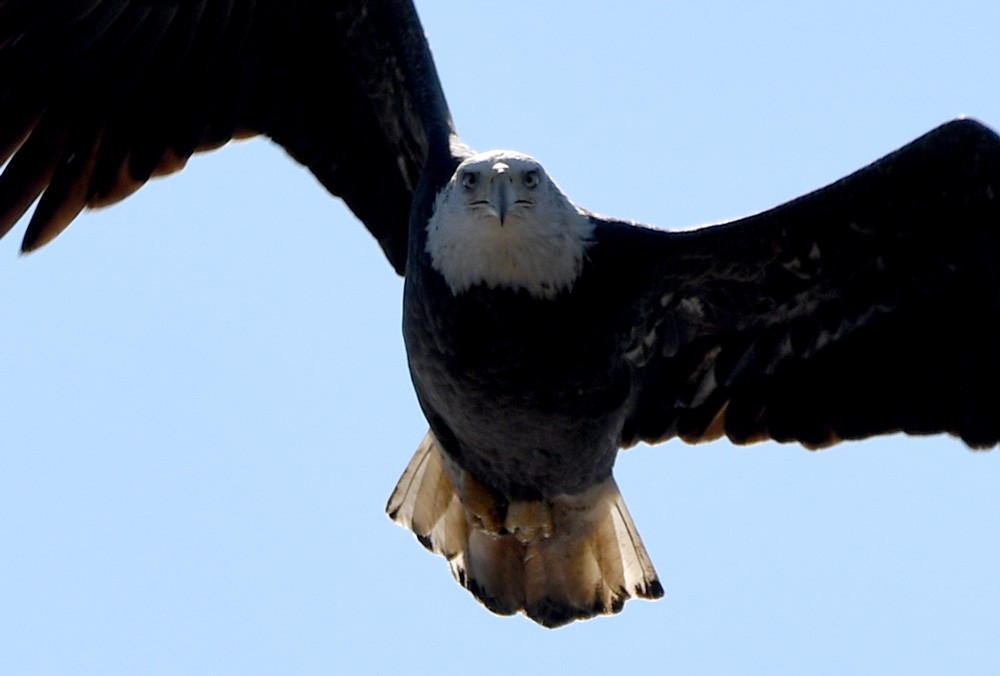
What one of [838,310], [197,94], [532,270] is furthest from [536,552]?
[197,94]

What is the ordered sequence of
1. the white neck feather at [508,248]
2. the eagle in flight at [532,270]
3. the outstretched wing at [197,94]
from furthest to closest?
the outstretched wing at [197,94] < the eagle in flight at [532,270] < the white neck feather at [508,248]

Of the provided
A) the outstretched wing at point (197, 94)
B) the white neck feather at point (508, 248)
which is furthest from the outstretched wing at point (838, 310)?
the outstretched wing at point (197, 94)

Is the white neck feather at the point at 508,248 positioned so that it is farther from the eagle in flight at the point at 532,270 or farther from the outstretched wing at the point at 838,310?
the outstretched wing at the point at 838,310

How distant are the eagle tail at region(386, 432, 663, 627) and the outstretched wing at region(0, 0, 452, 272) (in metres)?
1.30

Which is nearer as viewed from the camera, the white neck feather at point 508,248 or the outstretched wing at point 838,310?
the white neck feather at point 508,248

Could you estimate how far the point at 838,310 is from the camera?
33.4 ft

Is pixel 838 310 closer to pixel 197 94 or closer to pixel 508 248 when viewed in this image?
pixel 508 248

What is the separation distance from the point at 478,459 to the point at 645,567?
1.22m

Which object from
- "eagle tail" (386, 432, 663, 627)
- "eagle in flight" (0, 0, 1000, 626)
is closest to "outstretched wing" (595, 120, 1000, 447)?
"eagle in flight" (0, 0, 1000, 626)

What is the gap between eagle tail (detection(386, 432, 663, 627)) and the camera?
10461 mm

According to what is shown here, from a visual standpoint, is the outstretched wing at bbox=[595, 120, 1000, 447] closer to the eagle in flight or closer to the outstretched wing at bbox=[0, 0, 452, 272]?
the eagle in flight

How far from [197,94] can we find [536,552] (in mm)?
2456

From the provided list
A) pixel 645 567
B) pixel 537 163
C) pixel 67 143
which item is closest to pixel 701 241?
pixel 537 163

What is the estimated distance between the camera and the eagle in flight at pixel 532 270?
30.4 feet
